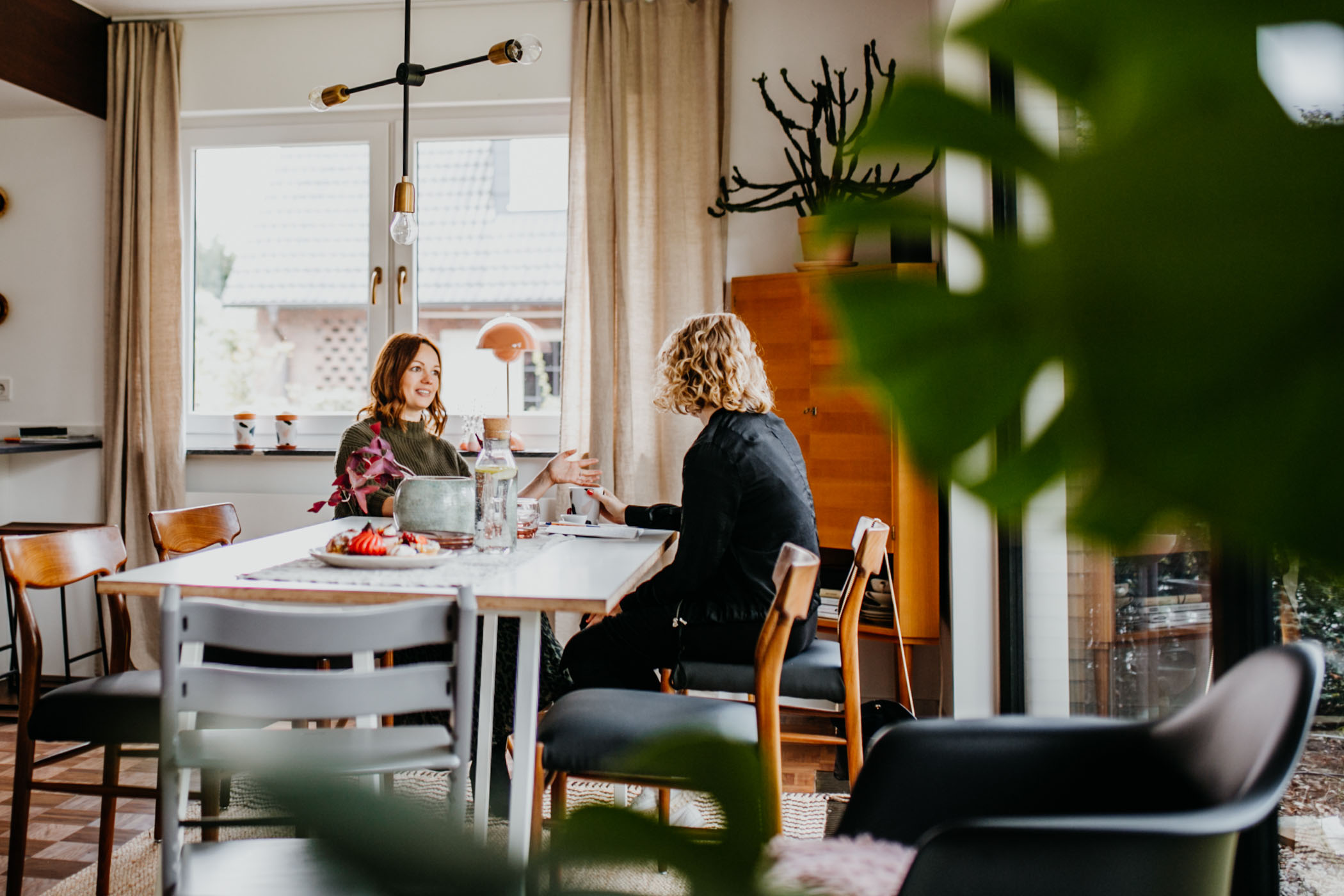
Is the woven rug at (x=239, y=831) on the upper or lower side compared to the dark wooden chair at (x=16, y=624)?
lower

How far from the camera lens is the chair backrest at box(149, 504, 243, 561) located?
8.45 ft

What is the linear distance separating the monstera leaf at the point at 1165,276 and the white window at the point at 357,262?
3.65 meters

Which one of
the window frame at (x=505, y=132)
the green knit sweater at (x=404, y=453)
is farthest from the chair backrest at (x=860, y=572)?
the window frame at (x=505, y=132)

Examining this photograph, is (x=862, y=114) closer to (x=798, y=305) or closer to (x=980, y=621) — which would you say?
(x=980, y=621)

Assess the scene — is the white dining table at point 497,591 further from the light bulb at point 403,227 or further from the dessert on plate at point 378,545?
the light bulb at point 403,227

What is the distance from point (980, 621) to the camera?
274 cm

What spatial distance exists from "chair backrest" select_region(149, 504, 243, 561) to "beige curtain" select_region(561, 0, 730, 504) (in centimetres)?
123

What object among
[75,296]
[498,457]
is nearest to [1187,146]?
[498,457]

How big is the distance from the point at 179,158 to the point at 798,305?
103 inches

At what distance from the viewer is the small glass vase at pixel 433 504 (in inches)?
81.5

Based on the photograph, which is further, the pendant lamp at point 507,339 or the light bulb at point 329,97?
the pendant lamp at point 507,339

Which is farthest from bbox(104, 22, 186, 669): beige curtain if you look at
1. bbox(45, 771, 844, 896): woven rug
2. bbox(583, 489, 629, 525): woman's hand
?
bbox(583, 489, 629, 525): woman's hand

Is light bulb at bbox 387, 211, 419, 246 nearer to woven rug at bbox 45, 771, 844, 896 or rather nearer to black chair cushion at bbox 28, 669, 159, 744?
black chair cushion at bbox 28, 669, 159, 744

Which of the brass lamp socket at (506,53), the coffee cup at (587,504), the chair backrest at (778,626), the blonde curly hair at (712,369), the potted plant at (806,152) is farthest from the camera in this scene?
the potted plant at (806,152)
